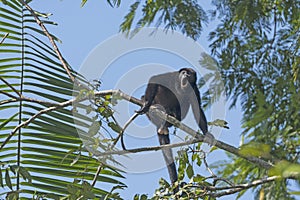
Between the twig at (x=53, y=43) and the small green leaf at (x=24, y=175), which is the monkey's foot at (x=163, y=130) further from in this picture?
the small green leaf at (x=24, y=175)

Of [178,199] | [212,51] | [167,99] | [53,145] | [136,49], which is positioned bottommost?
[178,199]

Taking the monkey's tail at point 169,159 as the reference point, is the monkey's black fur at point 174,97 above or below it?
above

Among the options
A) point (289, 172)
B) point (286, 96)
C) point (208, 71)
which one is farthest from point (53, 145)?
point (286, 96)

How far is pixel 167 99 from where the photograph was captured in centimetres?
361

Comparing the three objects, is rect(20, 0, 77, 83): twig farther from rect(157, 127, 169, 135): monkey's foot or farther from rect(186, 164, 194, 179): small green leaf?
rect(157, 127, 169, 135): monkey's foot

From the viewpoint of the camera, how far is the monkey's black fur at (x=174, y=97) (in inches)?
125

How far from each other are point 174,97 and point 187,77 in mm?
146

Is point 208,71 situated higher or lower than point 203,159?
higher

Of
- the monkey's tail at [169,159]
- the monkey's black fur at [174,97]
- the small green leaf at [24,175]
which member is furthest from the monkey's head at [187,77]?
the small green leaf at [24,175]

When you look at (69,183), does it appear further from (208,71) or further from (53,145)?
(208,71)

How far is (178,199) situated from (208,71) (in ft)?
6.29

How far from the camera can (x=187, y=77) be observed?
374cm

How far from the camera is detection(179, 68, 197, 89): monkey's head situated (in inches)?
145

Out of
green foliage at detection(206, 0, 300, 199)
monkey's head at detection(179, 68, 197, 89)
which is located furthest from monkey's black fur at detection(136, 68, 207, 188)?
green foliage at detection(206, 0, 300, 199)
